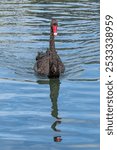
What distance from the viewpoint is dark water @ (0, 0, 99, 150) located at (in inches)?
463

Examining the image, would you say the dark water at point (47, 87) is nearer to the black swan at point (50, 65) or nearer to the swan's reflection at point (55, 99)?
the swan's reflection at point (55, 99)

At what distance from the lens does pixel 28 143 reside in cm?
1140

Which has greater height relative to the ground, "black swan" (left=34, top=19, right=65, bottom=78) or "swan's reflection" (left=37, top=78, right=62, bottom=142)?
"black swan" (left=34, top=19, right=65, bottom=78)

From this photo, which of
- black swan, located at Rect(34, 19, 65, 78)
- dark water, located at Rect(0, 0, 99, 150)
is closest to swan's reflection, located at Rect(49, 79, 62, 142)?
dark water, located at Rect(0, 0, 99, 150)

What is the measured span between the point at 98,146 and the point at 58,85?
483 centimetres

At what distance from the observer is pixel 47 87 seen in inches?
619

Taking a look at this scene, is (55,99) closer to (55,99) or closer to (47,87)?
(55,99)

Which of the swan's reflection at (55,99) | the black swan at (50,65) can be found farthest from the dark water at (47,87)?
the black swan at (50,65)

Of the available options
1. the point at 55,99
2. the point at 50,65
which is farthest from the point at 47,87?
the point at 50,65

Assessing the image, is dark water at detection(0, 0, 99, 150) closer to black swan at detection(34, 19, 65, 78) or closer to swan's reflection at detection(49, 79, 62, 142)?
swan's reflection at detection(49, 79, 62, 142)

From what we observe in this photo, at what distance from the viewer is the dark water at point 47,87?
1176 centimetres

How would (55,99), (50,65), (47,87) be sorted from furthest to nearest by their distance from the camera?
(50,65) < (47,87) < (55,99)

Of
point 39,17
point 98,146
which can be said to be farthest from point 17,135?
point 39,17

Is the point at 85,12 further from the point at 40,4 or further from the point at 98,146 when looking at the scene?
the point at 98,146
